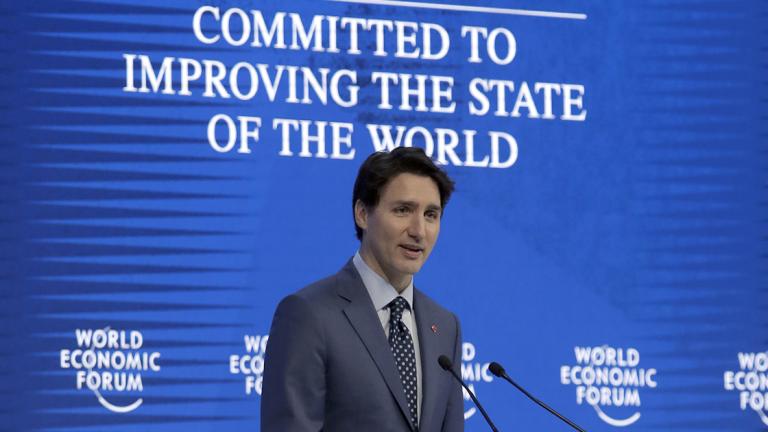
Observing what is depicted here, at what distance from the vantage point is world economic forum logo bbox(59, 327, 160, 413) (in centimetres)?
427

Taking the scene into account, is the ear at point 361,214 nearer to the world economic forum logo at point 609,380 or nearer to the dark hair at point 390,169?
the dark hair at point 390,169

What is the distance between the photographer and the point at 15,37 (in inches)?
171

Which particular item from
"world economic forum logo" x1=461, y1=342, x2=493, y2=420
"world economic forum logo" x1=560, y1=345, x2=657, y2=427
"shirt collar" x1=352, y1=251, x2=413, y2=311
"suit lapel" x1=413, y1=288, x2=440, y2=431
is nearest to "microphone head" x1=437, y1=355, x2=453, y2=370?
"suit lapel" x1=413, y1=288, x2=440, y2=431

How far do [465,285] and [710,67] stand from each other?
1.47m

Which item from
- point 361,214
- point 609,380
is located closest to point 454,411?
point 361,214

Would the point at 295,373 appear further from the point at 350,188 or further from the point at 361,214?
the point at 350,188

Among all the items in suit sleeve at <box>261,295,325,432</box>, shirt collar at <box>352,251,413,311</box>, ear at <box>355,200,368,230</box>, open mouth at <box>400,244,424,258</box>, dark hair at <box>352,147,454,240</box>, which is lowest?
suit sleeve at <box>261,295,325,432</box>

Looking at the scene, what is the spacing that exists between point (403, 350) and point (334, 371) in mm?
221

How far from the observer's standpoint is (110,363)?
4.30 metres

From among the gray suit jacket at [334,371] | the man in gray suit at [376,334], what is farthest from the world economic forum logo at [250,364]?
the gray suit jacket at [334,371]

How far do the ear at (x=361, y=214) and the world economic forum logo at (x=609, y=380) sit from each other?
2107mm

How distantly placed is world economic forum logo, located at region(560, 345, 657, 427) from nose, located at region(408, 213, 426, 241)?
214 cm

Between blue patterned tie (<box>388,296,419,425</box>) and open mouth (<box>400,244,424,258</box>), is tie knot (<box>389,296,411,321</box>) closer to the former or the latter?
blue patterned tie (<box>388,296,419,425</box>)

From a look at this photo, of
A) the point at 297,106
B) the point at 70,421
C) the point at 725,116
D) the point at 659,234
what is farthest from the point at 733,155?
the point at 70,421
